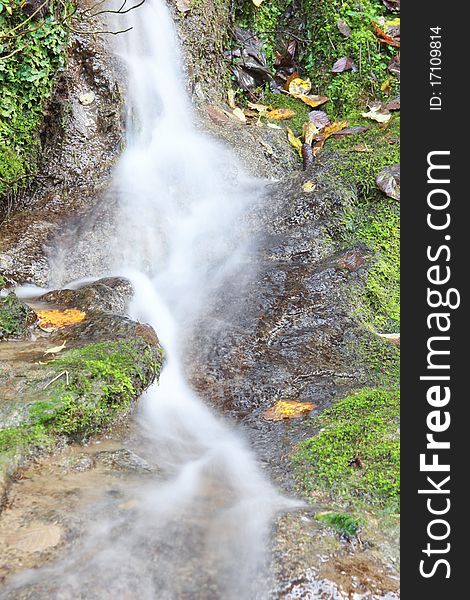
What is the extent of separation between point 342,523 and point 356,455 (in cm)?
56

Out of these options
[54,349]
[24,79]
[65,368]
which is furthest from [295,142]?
[65,368]

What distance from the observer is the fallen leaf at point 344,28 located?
24.8ft

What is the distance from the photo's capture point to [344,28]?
24.9 feet

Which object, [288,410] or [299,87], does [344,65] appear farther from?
[288,410]

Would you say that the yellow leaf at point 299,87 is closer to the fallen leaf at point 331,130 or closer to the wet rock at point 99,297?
the fallen leaf at point 331,130

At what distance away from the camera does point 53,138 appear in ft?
18.7

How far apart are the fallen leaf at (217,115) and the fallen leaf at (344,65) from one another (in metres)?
1.64

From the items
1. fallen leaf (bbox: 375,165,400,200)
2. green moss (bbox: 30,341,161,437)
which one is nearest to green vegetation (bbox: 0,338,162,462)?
green moss (bbox: 30,341,161,437)

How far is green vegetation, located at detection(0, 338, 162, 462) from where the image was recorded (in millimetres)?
2705

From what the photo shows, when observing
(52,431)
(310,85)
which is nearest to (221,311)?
(52,431)

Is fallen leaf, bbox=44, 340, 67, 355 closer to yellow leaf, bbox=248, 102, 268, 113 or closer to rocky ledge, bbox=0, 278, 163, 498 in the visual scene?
rocky ledge, bbox=0, 278, 163, 498

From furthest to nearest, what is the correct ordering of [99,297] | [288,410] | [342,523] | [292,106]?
[292,106] → [99,297] → [288,410] → [342,523]

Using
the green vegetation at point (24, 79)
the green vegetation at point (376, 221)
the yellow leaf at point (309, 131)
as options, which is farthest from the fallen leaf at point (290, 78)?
the green vegetation at point (24, 79)

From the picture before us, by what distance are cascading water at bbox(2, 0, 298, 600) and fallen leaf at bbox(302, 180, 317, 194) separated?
1.68ft
